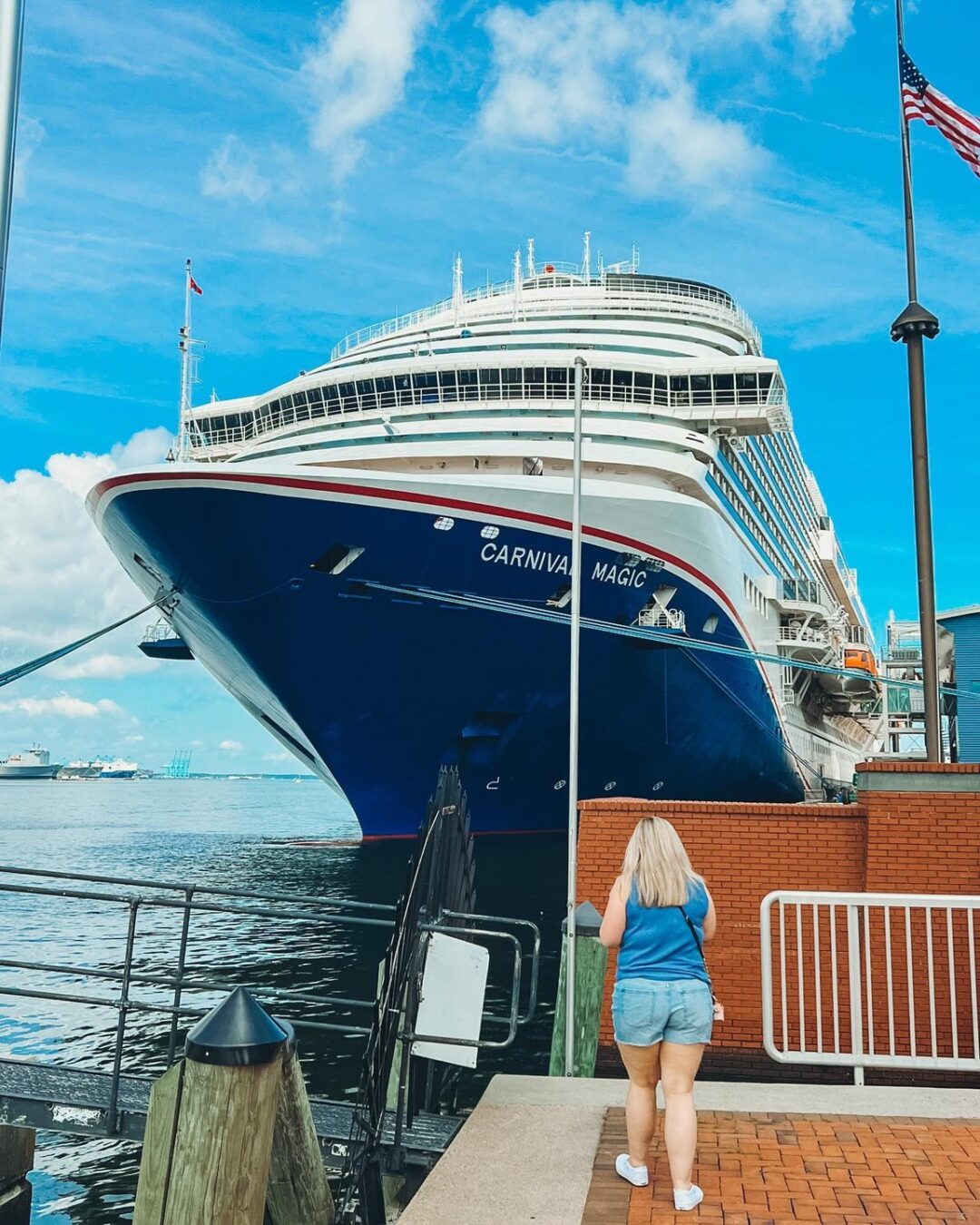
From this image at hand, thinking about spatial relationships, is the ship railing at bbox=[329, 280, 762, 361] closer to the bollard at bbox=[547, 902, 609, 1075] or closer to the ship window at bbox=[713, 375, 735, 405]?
the ship window at bbox=[713, 375, 735, 405]

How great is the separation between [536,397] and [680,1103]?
72.9ft

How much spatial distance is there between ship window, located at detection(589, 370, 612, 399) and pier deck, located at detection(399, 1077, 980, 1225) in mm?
22155

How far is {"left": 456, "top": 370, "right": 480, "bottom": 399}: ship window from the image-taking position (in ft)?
82.6

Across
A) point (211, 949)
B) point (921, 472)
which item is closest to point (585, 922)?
point (921, 472)

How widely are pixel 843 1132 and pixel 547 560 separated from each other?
49.5ft

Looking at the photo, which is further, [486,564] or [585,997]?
[486,564]

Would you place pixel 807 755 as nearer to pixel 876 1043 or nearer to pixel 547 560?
pixel 547 560

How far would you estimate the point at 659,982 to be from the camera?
4008 mm

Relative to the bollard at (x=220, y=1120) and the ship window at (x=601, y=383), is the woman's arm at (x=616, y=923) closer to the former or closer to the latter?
the bollard at (x=220, y=1120)

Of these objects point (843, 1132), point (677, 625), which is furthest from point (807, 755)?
point (843, 1132)

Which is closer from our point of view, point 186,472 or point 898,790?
point 898,790

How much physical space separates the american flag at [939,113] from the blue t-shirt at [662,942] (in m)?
10.9

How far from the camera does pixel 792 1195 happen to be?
3939 mm

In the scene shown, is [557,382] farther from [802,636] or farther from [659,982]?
[659,982]
